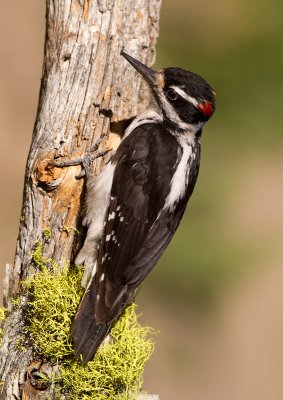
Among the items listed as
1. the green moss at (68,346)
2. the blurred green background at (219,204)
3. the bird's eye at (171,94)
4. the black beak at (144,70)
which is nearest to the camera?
the green moss at (68,346)

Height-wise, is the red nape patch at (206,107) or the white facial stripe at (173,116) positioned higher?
the red nape patch at (206,107)

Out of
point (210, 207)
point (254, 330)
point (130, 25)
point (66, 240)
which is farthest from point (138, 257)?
point (254, 330)

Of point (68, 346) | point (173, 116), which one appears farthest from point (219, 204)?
point (68, 346)

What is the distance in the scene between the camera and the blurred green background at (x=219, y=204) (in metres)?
5.75

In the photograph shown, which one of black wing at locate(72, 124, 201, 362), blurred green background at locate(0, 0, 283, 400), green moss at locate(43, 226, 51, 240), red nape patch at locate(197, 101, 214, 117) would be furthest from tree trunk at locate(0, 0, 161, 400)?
blurred green background at locate(0, 0, 283, 400)

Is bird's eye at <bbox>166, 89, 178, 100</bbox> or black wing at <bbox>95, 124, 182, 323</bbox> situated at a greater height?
bird's eye at <bbox>166, 89, 178, 100</bbox>

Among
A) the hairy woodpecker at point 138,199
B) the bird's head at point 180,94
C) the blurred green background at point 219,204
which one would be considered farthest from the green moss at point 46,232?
the blurred green background at point 219,204

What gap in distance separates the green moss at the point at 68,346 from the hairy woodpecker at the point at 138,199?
104 mm

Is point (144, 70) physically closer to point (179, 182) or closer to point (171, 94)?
point (171, 94)

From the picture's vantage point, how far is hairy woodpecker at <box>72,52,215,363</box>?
358cm

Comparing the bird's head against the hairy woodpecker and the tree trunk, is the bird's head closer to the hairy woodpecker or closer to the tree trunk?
the hairy woodpecker

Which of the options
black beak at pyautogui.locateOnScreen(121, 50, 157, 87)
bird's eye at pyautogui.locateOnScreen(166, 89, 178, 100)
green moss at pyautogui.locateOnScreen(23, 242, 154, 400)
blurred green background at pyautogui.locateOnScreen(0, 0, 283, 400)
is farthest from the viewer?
blurred green background at pyautogui.locateOnScreen(0, 0, 283, 400)

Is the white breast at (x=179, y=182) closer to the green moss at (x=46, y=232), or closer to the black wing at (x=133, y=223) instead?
the black wing at (x=133, y=223)

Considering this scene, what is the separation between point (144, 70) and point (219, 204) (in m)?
2.22
